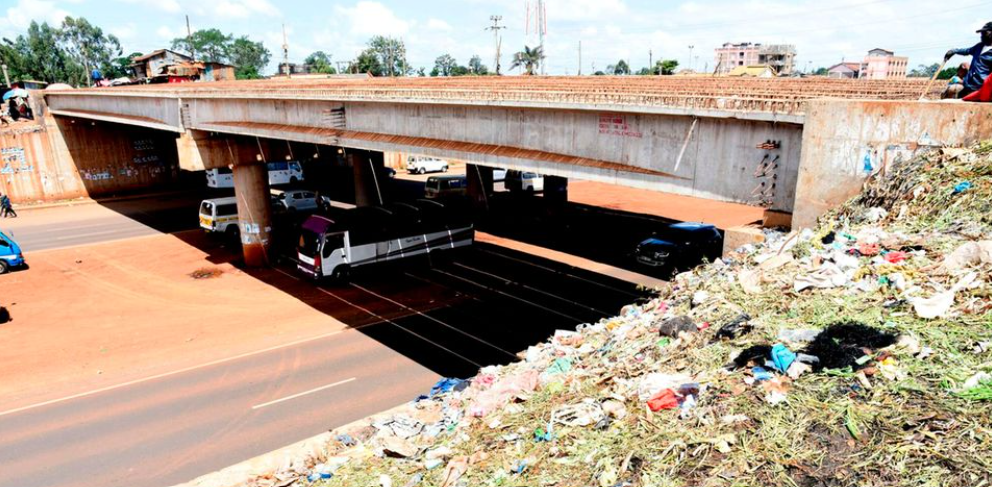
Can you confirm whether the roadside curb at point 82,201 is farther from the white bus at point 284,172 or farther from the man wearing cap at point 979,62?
the man wearing cap at point 979,62

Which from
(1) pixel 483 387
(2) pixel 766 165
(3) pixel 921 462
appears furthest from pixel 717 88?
(3) pixel 921 462

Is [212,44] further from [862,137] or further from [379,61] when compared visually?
[862,137]

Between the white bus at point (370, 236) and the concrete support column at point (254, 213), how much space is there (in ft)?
11.2

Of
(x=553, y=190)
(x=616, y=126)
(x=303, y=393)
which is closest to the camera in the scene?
(x=616, y=126)

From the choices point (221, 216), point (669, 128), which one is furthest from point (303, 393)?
point (221, 216)

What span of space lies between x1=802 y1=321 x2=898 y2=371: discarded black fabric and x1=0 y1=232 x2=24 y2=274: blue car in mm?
29171

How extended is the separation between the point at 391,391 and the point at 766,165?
9.45 m

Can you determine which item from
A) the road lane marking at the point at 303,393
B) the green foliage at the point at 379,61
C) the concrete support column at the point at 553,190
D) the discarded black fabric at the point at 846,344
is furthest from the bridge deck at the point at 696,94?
the green foliage at the point at 379,61

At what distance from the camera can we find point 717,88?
14.8 m

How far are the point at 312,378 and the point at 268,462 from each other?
415 cm

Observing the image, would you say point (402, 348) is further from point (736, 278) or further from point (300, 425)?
point (736, 278)

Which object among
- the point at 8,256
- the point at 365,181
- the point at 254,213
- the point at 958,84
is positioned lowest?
the point at 8,256

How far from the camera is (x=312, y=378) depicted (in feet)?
50.5

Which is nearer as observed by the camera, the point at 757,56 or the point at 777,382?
the point at 777,382
